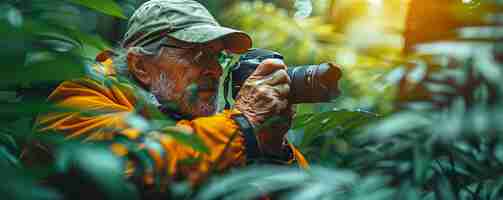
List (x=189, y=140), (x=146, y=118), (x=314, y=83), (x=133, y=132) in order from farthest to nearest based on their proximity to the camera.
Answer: (x=314, y=83) < (x=146, y=118) < (x=133, y=132) < (x=189, y=140)

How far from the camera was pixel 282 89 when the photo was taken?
1566 mm

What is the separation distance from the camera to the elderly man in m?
1.27

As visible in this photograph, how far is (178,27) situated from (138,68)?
144mm

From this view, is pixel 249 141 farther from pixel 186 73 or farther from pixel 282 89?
pixel 186 73

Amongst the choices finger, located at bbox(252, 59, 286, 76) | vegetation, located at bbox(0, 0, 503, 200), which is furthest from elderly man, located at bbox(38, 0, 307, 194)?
vegetation, located at bbox(0, 0, 503, 200)

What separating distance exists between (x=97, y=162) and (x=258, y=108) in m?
0.97

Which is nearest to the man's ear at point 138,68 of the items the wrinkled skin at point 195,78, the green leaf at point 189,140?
the wrinkled skin at point 195,78

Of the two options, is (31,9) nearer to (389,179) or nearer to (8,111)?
(8,111)

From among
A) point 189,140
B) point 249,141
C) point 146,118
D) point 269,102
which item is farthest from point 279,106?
point 189,140

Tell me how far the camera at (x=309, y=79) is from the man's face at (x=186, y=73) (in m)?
0.13

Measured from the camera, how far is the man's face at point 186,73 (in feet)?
5.74

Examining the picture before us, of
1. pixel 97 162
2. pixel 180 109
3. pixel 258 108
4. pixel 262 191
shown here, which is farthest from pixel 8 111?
pixel 180 109

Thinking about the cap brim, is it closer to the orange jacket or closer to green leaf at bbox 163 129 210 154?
the orange jacket

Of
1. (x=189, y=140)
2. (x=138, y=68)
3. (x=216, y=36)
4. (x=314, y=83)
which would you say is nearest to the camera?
(x=189, y=140)
